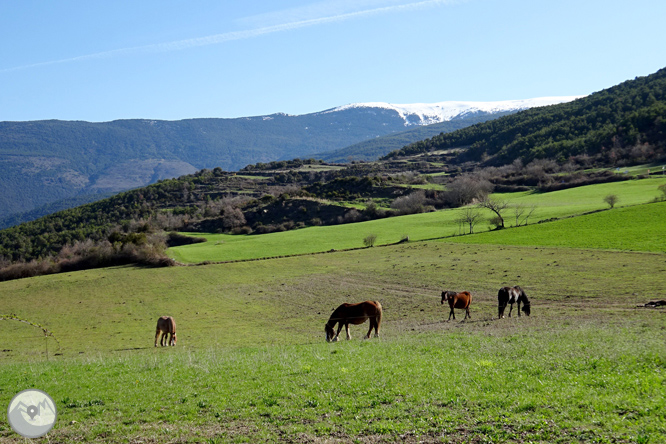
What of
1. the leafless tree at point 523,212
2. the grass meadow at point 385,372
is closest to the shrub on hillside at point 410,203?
the leafless tree at point 523,212

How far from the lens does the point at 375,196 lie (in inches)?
4727

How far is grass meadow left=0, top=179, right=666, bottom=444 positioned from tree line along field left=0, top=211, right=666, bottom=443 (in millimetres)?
59

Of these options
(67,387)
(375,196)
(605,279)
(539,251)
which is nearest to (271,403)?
(67,387)

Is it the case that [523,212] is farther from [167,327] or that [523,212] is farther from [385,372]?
[385,372]

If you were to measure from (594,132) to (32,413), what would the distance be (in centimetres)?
16160

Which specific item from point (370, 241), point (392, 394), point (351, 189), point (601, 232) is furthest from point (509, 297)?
point (351, 189)

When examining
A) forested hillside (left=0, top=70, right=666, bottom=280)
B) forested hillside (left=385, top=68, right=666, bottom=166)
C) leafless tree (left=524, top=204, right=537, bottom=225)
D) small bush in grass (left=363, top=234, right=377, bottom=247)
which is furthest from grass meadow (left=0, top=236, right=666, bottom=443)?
forested hillside (left=385, top=68, right=666, bottom=166)

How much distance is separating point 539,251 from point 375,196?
231 ft

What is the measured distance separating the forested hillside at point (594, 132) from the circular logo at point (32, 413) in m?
139

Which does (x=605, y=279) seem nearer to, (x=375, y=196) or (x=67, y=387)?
(x=67, y=387)

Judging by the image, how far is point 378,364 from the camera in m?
14.5

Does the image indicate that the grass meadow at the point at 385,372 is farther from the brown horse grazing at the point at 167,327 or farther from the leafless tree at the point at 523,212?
the leafless tree at the point at 523,212

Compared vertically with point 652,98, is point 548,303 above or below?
below

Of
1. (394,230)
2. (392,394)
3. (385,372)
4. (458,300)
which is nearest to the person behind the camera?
(392,394)
